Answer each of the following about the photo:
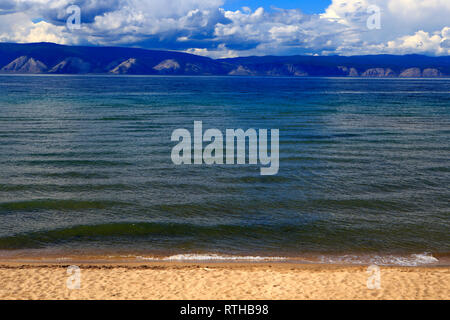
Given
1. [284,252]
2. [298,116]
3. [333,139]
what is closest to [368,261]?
[284,252]

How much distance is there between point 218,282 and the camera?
34.1ft

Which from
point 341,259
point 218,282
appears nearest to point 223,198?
point 341,259

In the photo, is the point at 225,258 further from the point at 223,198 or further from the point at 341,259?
the point at 223,198

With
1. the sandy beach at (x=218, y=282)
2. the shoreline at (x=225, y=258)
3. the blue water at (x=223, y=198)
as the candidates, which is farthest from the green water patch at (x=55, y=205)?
the sandy beach at (x=218, y=282)

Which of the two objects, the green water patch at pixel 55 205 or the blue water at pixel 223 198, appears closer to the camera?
the blue water at pixel 223 198

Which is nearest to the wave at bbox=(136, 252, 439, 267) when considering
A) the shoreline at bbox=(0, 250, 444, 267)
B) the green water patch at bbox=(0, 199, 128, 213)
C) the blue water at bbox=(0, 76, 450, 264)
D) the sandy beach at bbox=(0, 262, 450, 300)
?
the shoreline at bbox=(0, 250, 444, 267)

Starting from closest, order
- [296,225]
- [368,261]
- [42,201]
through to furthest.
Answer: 1. [368,261]
2. [296,225]
3. [42,201]

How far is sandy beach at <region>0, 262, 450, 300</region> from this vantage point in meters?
9.68

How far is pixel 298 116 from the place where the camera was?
43.7 metres

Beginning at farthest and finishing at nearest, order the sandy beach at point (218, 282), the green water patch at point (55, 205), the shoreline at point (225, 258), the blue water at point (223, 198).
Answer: the green water patch at point (55, 205)
the blue water at point (223, 198)
the shoreline at point (225, 258)
the sandy beach at point (218, 282)

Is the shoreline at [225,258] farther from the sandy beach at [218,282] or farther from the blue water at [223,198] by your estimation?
the sandy beach at [218,282]

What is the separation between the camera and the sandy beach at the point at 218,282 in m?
9.68

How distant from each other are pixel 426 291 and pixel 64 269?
883 centimetres
